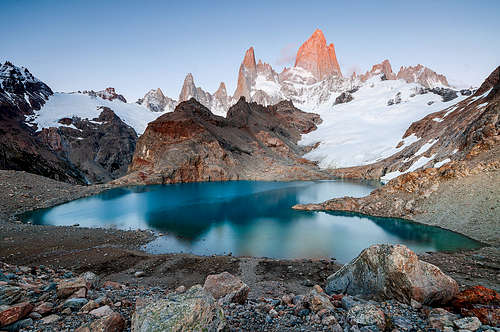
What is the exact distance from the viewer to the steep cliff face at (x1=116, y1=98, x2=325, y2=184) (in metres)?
66.9

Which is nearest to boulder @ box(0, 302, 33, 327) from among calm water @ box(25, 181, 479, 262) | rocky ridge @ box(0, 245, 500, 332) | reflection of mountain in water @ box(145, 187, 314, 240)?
rocky ridge @ box(0, 245, 500, 332)

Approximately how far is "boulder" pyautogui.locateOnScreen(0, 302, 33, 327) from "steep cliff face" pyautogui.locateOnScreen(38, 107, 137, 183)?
9668 cm

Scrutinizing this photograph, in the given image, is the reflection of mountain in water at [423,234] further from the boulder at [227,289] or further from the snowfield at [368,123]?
the snowfield at [368,123]

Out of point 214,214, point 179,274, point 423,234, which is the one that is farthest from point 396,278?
point 214,214

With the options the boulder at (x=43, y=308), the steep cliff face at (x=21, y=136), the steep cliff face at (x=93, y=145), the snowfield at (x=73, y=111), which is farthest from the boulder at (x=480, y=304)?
the snowfield at (x=73, y=111)

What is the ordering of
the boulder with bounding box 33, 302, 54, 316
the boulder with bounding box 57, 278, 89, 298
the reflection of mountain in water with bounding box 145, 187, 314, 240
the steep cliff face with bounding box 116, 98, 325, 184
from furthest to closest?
the steep cliff face with bounding box 116, 98, 325, 184, the reflection of mountain in water with bounding box 145, 187, 314, 240, the boulder with bounding box 57, 278, 89, 298, the boulder with bounding box 33, 302, 54, 316

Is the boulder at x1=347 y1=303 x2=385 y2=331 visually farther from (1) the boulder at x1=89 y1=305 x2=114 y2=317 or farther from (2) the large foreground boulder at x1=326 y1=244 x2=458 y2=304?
(1) the boulder at x1=89 y1=305 x2=114 y2=317

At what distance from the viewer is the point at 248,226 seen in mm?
26203

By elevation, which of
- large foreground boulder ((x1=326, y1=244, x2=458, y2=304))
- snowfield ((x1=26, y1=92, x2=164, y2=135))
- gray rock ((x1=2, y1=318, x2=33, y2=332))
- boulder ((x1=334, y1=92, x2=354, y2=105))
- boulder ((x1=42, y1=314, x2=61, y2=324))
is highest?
boulder ((x1=334, y1=92, x2=354, y2=105))

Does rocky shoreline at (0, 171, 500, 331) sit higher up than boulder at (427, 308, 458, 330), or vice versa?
→ boulder at (427, 308, 458, 330)

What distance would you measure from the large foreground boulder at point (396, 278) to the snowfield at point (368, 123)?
2990 inches

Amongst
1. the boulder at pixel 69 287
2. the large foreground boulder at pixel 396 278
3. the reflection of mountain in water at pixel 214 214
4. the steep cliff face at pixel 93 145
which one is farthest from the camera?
the steep cliff face at pixel 93 145

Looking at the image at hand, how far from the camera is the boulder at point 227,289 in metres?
6.64

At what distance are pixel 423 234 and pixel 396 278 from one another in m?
19.3
